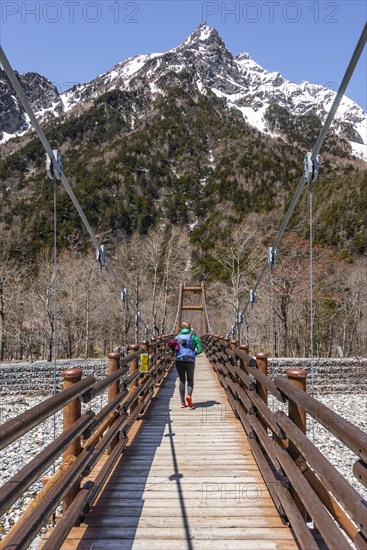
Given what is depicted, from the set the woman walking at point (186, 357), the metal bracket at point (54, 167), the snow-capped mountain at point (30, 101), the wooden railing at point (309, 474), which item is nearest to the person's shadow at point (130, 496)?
the wooden railing at point (309, 474)

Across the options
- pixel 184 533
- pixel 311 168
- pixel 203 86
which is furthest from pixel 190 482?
pixel 203 86

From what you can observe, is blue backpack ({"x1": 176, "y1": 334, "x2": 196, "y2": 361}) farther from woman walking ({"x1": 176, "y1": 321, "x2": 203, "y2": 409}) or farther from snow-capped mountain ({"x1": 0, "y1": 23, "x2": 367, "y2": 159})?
snow-capped mountain ({"x1": 0, "y1": 23, "x2": 367, "y2": 159})

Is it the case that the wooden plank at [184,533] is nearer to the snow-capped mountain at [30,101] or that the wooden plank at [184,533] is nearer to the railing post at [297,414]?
the railing post at [297,414]

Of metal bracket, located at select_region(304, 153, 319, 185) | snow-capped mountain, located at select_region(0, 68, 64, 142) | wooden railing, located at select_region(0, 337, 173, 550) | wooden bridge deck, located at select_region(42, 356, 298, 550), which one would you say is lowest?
wooden bridge deck, located at select_region(42, 356, 298, 550)

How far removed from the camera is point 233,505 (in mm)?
2803

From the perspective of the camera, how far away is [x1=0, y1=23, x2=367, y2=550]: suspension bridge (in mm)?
1705

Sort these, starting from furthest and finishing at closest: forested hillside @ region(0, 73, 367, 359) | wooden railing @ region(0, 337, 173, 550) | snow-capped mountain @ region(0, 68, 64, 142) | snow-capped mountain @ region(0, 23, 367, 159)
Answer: snow-capped mountain @ region(0, 68, 64, 142)
snow-capped mountain @ region(0, 23, 367, 159)
forested hillside @ region(0, 73, 367, 359)
wooden railing @ region(0, 337, 173, 550)

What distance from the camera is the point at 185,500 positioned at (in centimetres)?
290

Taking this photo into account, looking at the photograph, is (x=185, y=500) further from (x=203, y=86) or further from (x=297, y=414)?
(x=203, y=86)

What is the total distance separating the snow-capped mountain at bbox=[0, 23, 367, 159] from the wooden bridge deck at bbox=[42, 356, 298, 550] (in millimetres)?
90601

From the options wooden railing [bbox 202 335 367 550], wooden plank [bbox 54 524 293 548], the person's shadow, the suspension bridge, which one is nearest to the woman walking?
the person's shadow

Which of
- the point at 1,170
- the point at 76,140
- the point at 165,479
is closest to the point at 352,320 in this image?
the point at 165,479

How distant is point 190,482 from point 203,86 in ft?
321

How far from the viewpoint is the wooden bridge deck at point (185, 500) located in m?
2.37
